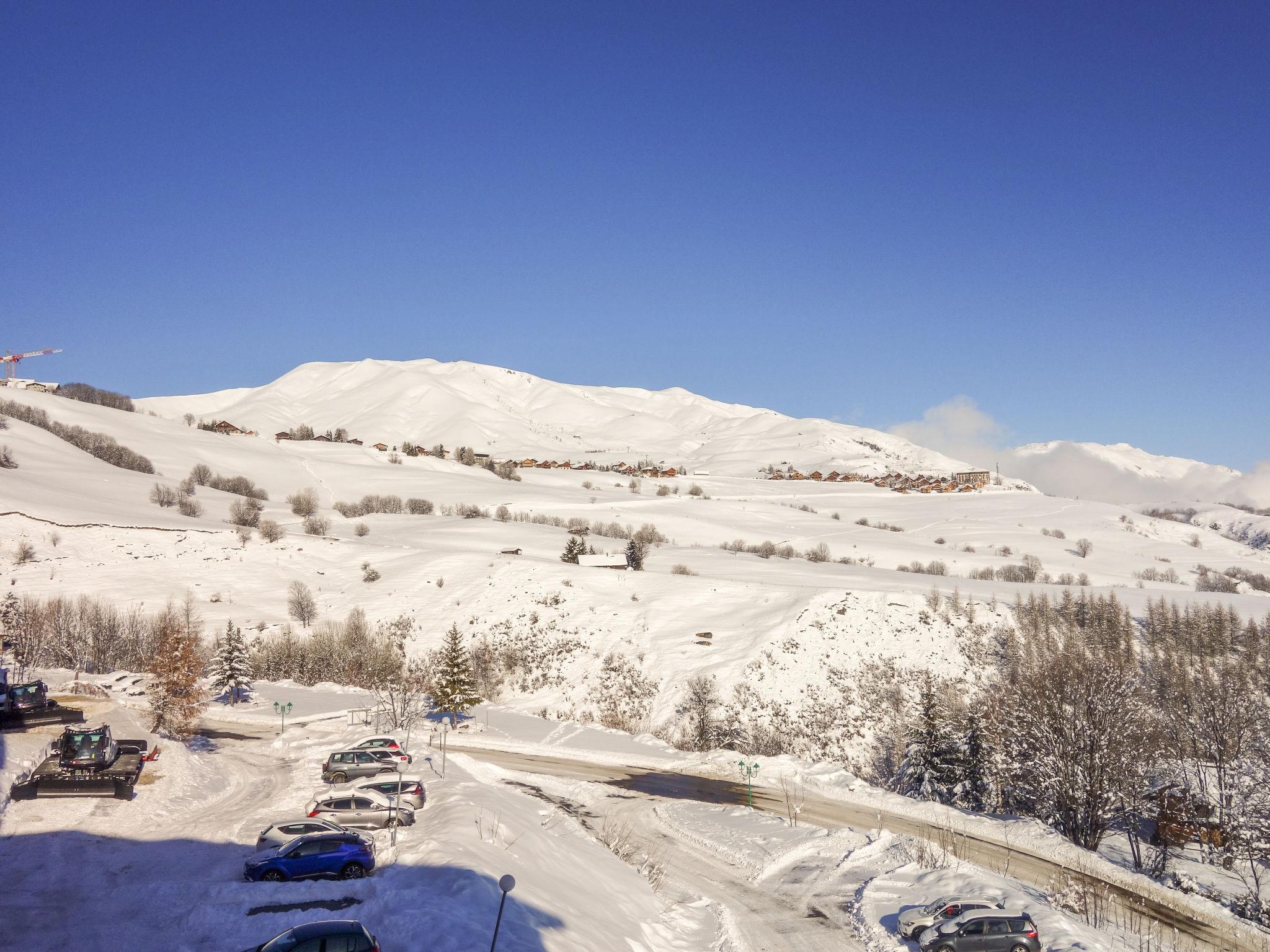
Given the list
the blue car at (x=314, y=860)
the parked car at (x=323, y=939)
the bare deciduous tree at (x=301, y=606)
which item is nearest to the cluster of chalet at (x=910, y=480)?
the bare deciduous tree at (x=301, y=606)

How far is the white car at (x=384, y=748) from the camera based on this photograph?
95.6 feet

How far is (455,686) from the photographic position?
147 feet

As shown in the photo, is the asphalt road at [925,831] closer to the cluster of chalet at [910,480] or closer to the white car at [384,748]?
the white car at [384,748]

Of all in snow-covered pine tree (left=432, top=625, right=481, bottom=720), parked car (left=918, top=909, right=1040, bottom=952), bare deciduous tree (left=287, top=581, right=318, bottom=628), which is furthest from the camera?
bare deciduous tree (left=287, top=581, right=318, bottom=628)

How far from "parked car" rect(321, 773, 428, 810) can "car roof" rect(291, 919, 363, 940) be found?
10.8 metres

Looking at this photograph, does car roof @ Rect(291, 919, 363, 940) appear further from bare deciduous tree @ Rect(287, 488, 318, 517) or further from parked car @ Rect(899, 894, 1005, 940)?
bare deciduous tree @ Rect(287, 488, 318, 517)

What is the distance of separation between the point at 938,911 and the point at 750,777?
52.2 ft

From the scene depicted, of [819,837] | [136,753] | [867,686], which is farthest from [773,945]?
[867,686]

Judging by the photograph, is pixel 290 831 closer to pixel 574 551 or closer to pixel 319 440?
pixel 574 551

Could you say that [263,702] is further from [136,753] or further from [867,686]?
[867,686]

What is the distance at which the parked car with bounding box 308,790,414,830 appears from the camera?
21422 millimetres

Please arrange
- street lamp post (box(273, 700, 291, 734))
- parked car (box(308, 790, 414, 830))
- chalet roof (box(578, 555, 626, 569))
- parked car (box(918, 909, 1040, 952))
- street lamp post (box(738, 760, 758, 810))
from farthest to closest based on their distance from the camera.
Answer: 1. chalet roof (box(578, 555, 626, 569))
2. street lamp post (box(273, 700, 291, 734))
3. street lamp post (box(738, 760, 758, 810))
4. parked car (box(308, 790, 414, 830))
5. parked car (box(918, 909, 1040, 952))

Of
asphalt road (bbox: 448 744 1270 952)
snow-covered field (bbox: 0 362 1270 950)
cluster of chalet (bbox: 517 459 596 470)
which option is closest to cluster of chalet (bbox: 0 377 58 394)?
snow-covered field (bbox: 0 362 1270 950)

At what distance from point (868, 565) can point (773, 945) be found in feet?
239
